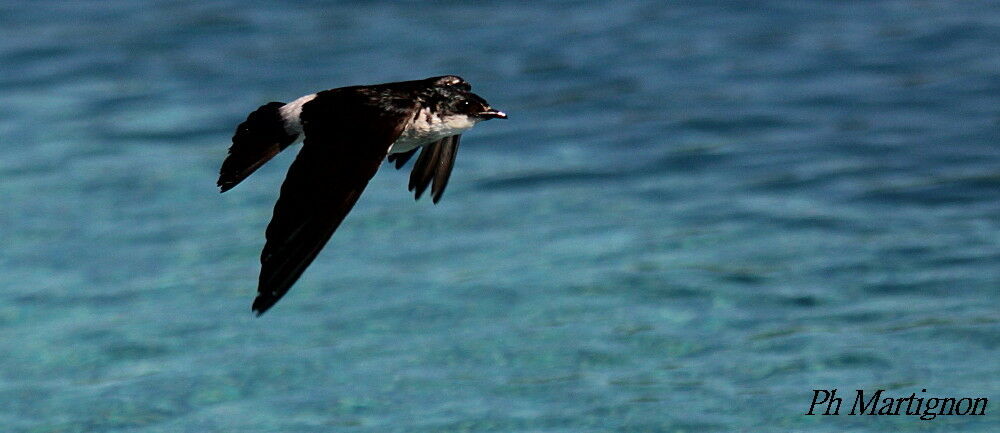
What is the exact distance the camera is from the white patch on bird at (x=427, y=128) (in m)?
6.34

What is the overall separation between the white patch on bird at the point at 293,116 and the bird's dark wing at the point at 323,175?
0.14 feet

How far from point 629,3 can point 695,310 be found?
20.2ft

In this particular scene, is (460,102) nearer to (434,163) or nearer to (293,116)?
(293,116)

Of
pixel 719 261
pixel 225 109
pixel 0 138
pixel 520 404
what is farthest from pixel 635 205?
pixel 0 138

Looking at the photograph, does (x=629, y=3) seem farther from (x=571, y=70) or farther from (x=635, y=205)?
(x=635, y=205)

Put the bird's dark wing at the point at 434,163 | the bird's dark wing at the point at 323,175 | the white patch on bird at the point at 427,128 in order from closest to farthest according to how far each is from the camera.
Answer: the bird's dark wing at the point at 323,175, the white patch on bird at the point at 427,128, the bird's dark wing at the point at 434,163

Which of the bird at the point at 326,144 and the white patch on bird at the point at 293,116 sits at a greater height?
the white patch on bird at the point at 293,116

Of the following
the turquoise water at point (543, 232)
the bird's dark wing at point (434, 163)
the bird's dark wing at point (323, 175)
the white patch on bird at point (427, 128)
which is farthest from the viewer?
the turquoise water at point (543, 232)

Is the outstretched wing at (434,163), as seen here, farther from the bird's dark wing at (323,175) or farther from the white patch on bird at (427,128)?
the bird's dark wing at (323,175)

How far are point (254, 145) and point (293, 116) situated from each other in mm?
194

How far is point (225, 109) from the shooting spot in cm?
1170

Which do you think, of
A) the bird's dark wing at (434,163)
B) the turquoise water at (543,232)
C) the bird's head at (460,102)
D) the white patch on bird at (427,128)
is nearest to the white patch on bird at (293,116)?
the white patch on bird at (427,128)

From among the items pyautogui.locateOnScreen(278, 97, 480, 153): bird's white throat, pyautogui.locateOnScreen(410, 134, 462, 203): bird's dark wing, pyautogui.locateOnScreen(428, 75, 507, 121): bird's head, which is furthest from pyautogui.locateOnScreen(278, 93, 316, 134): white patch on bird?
pyautogui.locateOnScreen(410, 134, 462, 203): bird's dark wing

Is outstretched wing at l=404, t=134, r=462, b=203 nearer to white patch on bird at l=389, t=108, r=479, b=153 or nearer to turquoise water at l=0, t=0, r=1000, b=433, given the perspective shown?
white patch on bird at l=389, t=108, r=479, b=153
